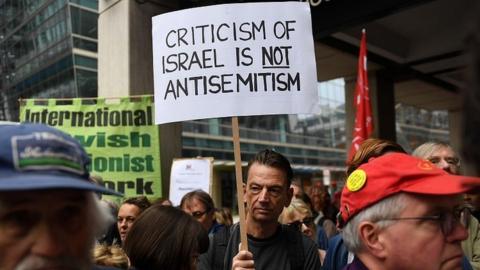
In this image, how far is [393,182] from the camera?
1.65 metres

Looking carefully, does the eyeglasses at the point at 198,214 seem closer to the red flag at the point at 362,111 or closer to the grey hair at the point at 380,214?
the red flag at the point at 362,111

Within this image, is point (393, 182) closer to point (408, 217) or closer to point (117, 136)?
point (408, 217)

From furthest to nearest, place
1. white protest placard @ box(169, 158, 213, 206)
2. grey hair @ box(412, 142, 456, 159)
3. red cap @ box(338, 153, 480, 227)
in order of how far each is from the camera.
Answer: white protest placard @ box(169, 158, 213, 206), grey hair @ box(412, 142, 456, 159), red cap @ box(338, 153, 480, 227)

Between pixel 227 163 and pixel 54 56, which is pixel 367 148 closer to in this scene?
pixel 54 56

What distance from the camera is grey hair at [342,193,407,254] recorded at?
5.38ft

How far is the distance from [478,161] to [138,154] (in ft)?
16.7

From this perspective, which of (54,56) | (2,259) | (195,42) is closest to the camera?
(2,259)

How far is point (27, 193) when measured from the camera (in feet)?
4.12

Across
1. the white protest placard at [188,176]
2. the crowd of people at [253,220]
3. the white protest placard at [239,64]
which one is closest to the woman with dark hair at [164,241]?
the crowd of people at [253,220]

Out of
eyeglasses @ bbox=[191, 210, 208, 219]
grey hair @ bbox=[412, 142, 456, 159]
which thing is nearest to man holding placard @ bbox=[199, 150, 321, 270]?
grey hair @ bbox=[412, 142, 456, 159]

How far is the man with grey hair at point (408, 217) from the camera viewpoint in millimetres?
1598

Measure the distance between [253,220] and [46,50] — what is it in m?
34.7

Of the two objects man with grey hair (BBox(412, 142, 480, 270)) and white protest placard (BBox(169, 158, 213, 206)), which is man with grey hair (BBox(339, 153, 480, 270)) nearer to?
man with grey hair (BBox(412, 142, 480, 270))

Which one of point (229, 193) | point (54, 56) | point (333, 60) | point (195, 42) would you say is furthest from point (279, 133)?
point (195, 42)
